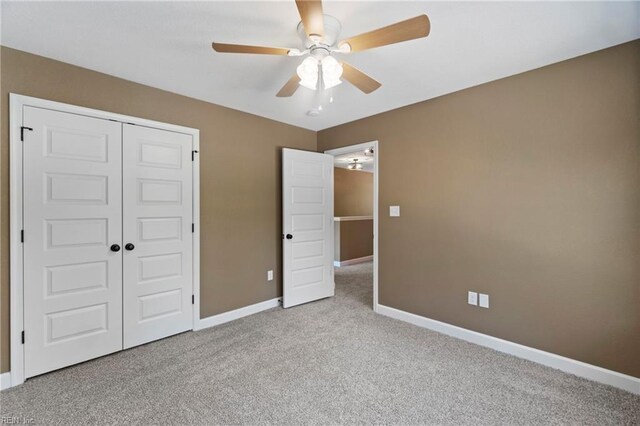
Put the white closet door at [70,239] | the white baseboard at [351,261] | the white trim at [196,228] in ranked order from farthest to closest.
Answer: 1. the white baseboard at [351,261]
2. the white trim at [196,228]
3. the white closet door at [70,239]

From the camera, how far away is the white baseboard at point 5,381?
1951mm

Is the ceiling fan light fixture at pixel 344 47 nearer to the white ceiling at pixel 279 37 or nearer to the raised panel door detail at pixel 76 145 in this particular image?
the white ceiling at pixel 279 37

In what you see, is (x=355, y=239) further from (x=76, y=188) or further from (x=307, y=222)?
(x=76, y=188)

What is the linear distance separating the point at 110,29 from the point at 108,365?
249 cm

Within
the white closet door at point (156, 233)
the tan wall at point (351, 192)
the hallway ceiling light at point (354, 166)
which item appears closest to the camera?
the white closet door at point (156, 233)

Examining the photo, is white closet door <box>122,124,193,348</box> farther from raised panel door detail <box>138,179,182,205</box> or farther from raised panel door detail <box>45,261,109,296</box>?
raised panel door detail <box>45,261,109,296</box>

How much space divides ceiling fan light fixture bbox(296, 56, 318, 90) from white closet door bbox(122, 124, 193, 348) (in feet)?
5.39

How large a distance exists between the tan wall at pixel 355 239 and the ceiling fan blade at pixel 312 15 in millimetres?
4972

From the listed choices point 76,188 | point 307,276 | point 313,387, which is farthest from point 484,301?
point 76,188

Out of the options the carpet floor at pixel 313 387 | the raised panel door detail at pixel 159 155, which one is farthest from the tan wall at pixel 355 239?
the raised panel door detail at pixel 159 155

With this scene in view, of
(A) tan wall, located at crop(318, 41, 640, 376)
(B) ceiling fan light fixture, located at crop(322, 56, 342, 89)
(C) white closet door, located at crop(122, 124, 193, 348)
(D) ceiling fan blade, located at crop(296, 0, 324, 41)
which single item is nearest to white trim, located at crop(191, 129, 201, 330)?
(C) white closet door, located at crop(122, 124, 193, 348)

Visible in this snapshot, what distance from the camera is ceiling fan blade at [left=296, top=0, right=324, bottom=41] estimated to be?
1.29 m

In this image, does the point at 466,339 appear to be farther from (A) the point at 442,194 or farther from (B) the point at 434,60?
(B) the point at 434,60

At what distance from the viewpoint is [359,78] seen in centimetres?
192
